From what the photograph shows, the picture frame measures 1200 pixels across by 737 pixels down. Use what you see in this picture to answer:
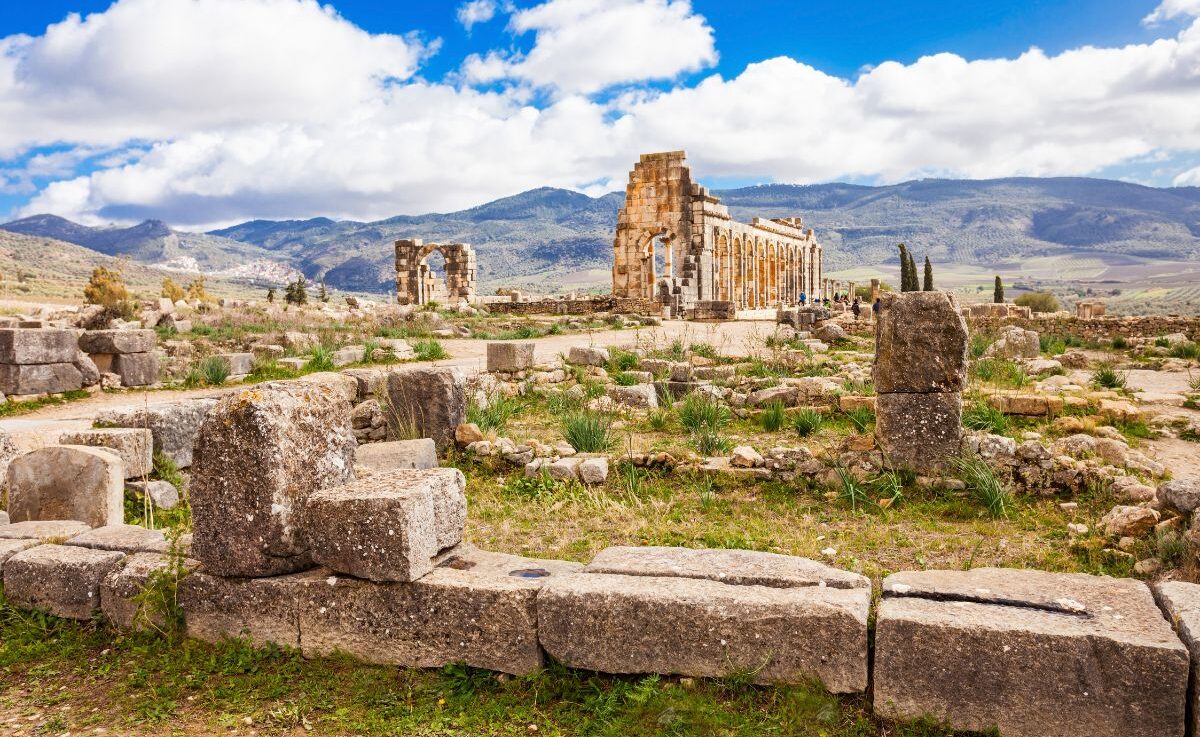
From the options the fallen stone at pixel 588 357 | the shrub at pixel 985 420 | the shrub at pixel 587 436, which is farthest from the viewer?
the fallen stone at pixel 588 357

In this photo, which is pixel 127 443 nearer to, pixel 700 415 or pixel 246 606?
pixel 246 606

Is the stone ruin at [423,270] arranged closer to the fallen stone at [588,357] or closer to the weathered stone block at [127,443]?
the fallen stone at [588,357]

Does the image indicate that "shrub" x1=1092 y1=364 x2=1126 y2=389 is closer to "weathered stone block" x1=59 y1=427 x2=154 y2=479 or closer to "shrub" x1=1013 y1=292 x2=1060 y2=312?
"weathered stone block" x1=59 y1=427 x2=154 y2=479

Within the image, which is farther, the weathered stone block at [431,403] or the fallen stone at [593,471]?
the weathered stone block at [431,403]

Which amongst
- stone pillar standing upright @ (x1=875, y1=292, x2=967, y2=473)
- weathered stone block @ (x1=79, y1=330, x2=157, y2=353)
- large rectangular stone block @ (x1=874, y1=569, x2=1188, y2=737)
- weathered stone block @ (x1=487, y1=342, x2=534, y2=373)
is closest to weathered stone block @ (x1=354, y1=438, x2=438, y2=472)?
stone pillar standing upright @ (x1=875, y1=292, x2=967, y2=473)

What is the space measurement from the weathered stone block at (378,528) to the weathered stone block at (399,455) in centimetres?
317

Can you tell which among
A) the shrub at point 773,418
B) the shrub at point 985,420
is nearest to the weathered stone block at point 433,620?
the shrub at point 985,420

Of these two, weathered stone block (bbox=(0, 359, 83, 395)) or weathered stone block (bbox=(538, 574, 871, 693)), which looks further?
weathered stone block (bbox=(0, 359, 83, 395))

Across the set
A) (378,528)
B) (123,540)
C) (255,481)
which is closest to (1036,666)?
(378,528)

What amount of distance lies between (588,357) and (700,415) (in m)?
5.77

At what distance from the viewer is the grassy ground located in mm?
3566

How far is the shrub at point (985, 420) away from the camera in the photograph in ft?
26.8

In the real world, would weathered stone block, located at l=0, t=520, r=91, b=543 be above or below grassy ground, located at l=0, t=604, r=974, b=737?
above

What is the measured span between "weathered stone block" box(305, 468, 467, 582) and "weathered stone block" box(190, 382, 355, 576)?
15 centimetres
